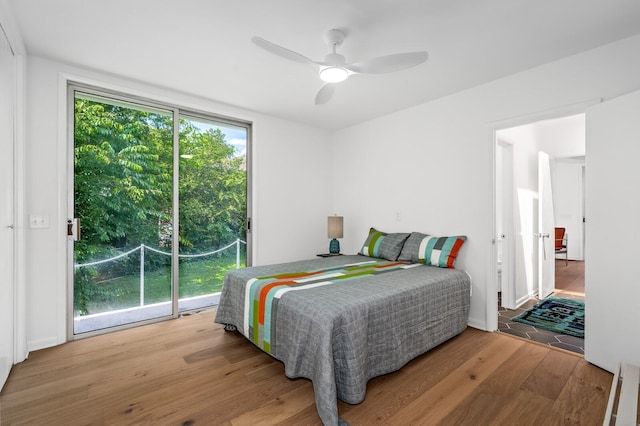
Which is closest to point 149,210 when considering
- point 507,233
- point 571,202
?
point 507,233

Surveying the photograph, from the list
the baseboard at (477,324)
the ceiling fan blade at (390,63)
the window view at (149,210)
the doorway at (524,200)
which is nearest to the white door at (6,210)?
the window view at (149,210)

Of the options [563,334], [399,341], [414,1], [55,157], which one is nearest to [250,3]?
[414,1]

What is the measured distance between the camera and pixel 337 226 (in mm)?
4254

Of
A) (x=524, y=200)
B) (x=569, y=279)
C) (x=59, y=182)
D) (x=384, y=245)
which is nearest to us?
(x=59, y=182)

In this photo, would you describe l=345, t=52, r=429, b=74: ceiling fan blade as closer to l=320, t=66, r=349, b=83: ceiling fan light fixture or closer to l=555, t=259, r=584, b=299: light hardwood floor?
l=320, t=66, r=349, b=83: ceiling fan light fixture

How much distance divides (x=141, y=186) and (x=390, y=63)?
109 inches

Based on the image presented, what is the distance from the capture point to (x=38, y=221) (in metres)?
2.58

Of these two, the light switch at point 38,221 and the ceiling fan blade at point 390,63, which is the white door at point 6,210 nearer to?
the light switch at point 38,221

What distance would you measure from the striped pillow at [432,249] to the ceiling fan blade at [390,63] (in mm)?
1845

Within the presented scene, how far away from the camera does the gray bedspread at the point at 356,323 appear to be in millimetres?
1794

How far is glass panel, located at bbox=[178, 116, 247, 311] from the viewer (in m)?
3.52

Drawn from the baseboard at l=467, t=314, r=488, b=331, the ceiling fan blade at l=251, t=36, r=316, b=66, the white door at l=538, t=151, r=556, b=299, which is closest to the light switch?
the ceiling fan blade at l=251, t=36, r=316, b=66

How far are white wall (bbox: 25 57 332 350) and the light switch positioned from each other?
0.03 m

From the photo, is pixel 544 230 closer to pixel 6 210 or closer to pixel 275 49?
pixel 275 49
